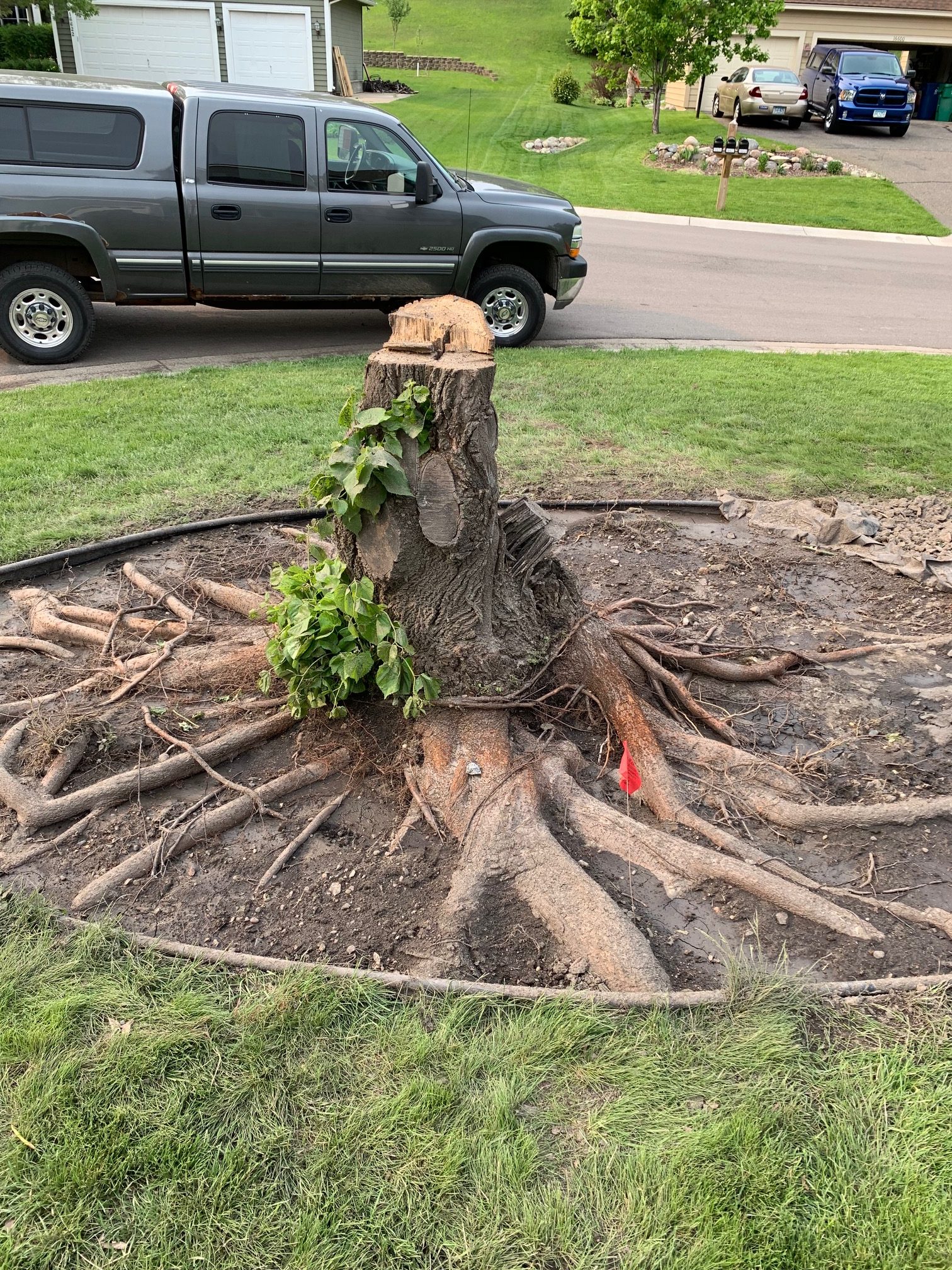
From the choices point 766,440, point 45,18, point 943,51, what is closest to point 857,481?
point 766,440

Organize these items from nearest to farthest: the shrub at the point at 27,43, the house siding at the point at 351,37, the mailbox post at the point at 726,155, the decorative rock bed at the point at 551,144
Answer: the mailbox post at the point at 726,155 < the shrub at the point at 27,43 < the decorative rock bed at the point at 551,144 < the house siding at the point at 351,37

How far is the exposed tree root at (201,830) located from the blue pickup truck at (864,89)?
3126 cm

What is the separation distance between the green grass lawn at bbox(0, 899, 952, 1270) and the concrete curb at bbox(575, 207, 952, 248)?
17.9m

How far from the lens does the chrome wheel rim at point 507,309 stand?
31.9 ft

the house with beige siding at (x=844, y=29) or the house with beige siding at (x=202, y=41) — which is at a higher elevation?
the house with beige siding at (x=844, y=29)

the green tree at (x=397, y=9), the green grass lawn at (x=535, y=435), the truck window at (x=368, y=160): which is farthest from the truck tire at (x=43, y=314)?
the green tree at (x=397, y=9)

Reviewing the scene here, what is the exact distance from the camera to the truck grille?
27750 millimetres

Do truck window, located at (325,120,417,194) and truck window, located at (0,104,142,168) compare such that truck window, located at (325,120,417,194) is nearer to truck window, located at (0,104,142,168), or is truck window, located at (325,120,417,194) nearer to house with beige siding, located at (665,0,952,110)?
truck window, located at (0,104,142,168)

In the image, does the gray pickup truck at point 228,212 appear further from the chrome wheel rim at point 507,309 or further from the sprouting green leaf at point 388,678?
the sprouting green leaf at point 388,678

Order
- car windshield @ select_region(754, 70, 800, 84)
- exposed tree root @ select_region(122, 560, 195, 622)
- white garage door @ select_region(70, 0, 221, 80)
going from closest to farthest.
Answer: exposed tree root @ select_region(122, 560, 195, 622) → white garage door @ select_region(70, 0, 221, 80) → car windshield @ select_region(754, 70, 800, 84)

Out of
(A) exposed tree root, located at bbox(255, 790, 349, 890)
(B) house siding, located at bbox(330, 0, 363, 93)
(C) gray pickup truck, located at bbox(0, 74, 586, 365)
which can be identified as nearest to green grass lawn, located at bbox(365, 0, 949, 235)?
(C) gray pickup truck, located at bbox(0, 74, 586, 365)

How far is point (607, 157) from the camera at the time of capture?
84.1 ft

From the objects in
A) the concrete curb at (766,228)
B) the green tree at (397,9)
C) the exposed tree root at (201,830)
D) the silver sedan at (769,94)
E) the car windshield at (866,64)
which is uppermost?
the green tree at (397,9)

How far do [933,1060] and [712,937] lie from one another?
0.68 meters
